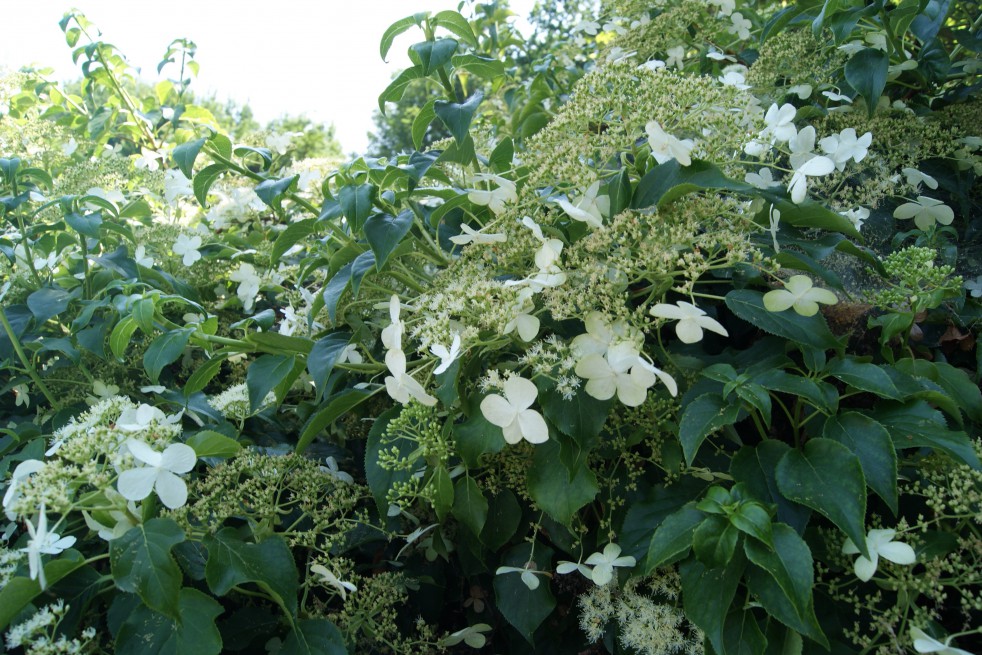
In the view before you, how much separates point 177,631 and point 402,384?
0.46m

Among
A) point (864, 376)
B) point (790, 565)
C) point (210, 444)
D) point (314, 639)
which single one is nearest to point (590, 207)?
point (864, 376)

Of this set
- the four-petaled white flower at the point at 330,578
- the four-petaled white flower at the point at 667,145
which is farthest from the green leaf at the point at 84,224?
the four-petaled white flower at the point at 667,145

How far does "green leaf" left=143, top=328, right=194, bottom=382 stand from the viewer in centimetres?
123

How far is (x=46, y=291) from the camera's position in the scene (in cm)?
153

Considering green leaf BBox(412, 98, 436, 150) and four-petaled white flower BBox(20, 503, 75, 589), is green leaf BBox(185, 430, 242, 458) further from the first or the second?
green leaf BBox(412, 98, 436, 150)

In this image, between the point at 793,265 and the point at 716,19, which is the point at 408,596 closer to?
the point at 793,265

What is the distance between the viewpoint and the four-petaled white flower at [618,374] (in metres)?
0.91

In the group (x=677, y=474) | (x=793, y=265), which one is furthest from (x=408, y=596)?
(x=793, y=265)

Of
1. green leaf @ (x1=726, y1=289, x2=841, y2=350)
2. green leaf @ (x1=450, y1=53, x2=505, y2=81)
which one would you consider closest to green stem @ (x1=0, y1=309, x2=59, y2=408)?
green leaf @ (x1=450, y1=53, x2=505, y2=81)

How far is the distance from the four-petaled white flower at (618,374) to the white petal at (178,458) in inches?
22.3

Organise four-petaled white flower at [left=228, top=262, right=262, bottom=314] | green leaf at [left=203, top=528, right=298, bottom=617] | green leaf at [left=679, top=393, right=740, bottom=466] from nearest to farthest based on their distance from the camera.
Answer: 1. green leaf at [left=679, top=393, right=740, bottom=466]
2. green leaf at [left=203, top=528, right=298, bottom=617]
3. four-petaled white flower at [left=228, top=262, right=262, bottom=314]

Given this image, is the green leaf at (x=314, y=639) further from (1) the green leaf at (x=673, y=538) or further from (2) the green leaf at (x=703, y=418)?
(2) the green leaf at (x=703, y=418)

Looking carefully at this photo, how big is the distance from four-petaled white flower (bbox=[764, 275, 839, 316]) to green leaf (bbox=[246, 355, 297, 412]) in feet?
2.57

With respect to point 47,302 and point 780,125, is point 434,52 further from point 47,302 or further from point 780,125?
point 47,302
